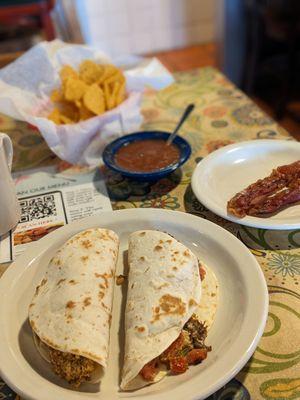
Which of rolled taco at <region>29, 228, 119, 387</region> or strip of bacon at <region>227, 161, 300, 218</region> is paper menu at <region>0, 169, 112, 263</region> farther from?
strip of bacon at <region>227, 161, 300, 218</region>

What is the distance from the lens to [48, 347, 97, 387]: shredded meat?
67cm

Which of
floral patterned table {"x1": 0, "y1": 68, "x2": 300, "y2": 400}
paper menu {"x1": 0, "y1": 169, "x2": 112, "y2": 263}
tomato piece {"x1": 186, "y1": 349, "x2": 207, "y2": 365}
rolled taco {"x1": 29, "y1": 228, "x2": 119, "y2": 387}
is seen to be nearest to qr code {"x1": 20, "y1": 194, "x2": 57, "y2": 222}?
paper menu {"x1": 0, "y1": 169, "x2": 112, "y2": 263}

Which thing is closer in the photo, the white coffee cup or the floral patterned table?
the floral patterned table

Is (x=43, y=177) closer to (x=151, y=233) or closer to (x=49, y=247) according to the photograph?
(x=49, y=247)

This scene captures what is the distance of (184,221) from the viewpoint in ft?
3.16

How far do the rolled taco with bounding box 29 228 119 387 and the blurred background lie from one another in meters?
2.56

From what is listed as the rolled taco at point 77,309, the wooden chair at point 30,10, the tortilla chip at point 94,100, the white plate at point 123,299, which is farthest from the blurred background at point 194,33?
the rolled taco at point 77,309

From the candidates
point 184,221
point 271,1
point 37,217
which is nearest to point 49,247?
point 37,217

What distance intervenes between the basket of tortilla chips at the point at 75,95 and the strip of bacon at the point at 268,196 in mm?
528

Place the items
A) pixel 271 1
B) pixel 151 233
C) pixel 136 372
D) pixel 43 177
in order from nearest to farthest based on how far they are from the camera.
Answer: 1. pixel 136 372
2. pixel 151 233
3. pixel 43 177
4. pixel 271 1

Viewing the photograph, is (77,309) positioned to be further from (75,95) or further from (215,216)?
(75,95)

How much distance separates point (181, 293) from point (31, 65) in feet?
3.63

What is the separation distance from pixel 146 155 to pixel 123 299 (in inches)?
20.5

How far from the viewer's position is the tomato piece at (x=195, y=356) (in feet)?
2.28
